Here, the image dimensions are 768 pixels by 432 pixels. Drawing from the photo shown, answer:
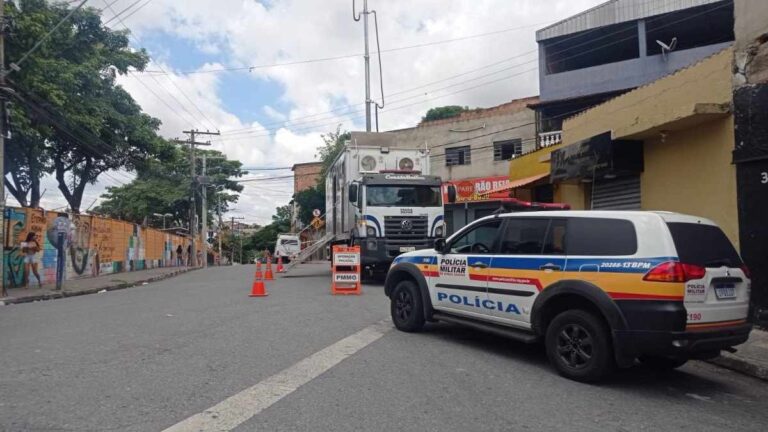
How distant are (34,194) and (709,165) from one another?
93.6ft

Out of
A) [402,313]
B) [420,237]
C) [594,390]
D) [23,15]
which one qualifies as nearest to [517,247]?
[594,390]

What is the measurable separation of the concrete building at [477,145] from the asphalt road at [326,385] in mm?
18403

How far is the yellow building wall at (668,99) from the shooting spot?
920cm

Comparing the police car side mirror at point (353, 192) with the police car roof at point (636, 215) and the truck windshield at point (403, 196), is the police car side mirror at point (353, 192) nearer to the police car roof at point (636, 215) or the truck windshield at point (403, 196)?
the truck windshield at point (403, 196)

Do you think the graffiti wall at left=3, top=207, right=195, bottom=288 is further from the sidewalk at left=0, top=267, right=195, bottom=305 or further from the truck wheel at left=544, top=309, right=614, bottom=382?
the truck wheel at left=544, top=309, right=614, bottom=382

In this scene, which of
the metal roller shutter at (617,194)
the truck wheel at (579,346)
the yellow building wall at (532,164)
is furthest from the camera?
the yellow building wall at (532,164)

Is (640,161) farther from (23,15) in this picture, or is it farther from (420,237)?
(23,15)

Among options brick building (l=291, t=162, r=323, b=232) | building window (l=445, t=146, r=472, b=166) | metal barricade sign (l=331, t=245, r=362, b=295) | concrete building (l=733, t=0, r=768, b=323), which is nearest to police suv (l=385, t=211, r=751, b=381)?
concrete building (l=733, t=0, r=768, b=323)

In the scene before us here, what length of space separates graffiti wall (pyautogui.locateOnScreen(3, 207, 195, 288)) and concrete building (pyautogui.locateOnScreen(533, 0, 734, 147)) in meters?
18.2

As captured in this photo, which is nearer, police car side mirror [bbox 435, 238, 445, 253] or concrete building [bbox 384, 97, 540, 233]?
police car side mirror [bbox 435, 238, 445, 253]

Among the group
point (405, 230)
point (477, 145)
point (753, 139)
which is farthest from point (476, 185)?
point (753, 139)

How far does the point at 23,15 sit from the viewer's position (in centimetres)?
2038

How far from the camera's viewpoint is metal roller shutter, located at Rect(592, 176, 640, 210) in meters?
12.0

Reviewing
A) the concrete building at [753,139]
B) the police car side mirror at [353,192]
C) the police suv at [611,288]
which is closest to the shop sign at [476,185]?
the police car side mirror at [353,192]
